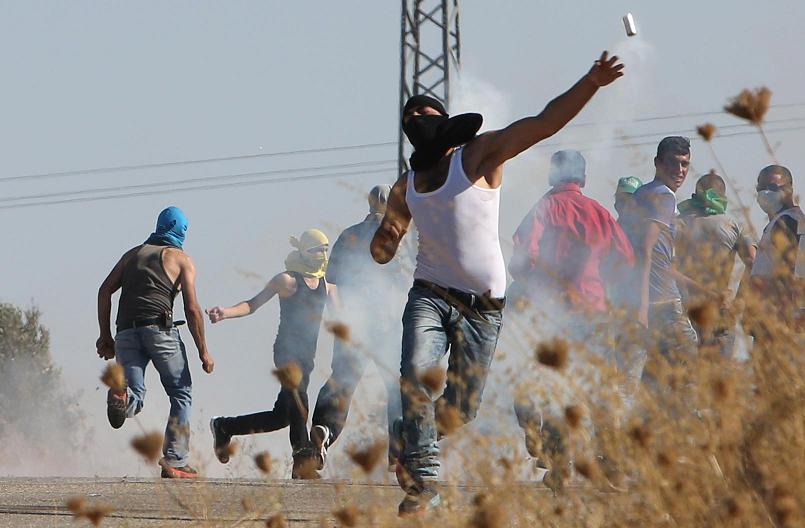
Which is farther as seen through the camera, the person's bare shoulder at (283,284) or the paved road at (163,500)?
the person's bare shoulder at (283,284)

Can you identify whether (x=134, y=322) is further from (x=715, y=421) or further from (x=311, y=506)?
(x=715, y=421)

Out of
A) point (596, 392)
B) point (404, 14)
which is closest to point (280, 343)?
point (596, 392)

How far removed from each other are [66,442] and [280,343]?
4125cm

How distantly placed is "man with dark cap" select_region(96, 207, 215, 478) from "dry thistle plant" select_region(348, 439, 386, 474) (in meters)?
5.31

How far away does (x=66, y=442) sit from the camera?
49.3 m

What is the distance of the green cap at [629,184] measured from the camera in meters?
8.64

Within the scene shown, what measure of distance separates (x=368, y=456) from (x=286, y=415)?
5.94 m

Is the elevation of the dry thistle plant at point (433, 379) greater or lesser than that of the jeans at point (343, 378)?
greater

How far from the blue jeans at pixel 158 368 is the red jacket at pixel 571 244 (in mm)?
2447

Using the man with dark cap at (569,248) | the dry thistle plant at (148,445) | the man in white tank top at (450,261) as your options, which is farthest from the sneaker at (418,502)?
the dry thistle plant at (148,445)

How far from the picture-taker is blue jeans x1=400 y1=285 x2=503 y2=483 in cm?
548

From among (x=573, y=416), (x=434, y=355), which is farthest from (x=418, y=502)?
(x=573, y=416)

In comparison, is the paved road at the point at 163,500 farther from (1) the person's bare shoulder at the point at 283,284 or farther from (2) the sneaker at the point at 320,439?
(1) the person's bare shoulder at the point at 283,284

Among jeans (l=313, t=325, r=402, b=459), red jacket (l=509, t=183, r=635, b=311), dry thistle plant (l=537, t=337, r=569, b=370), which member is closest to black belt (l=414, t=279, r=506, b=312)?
red jacket (l=509, t=183, r=635, b=311)
